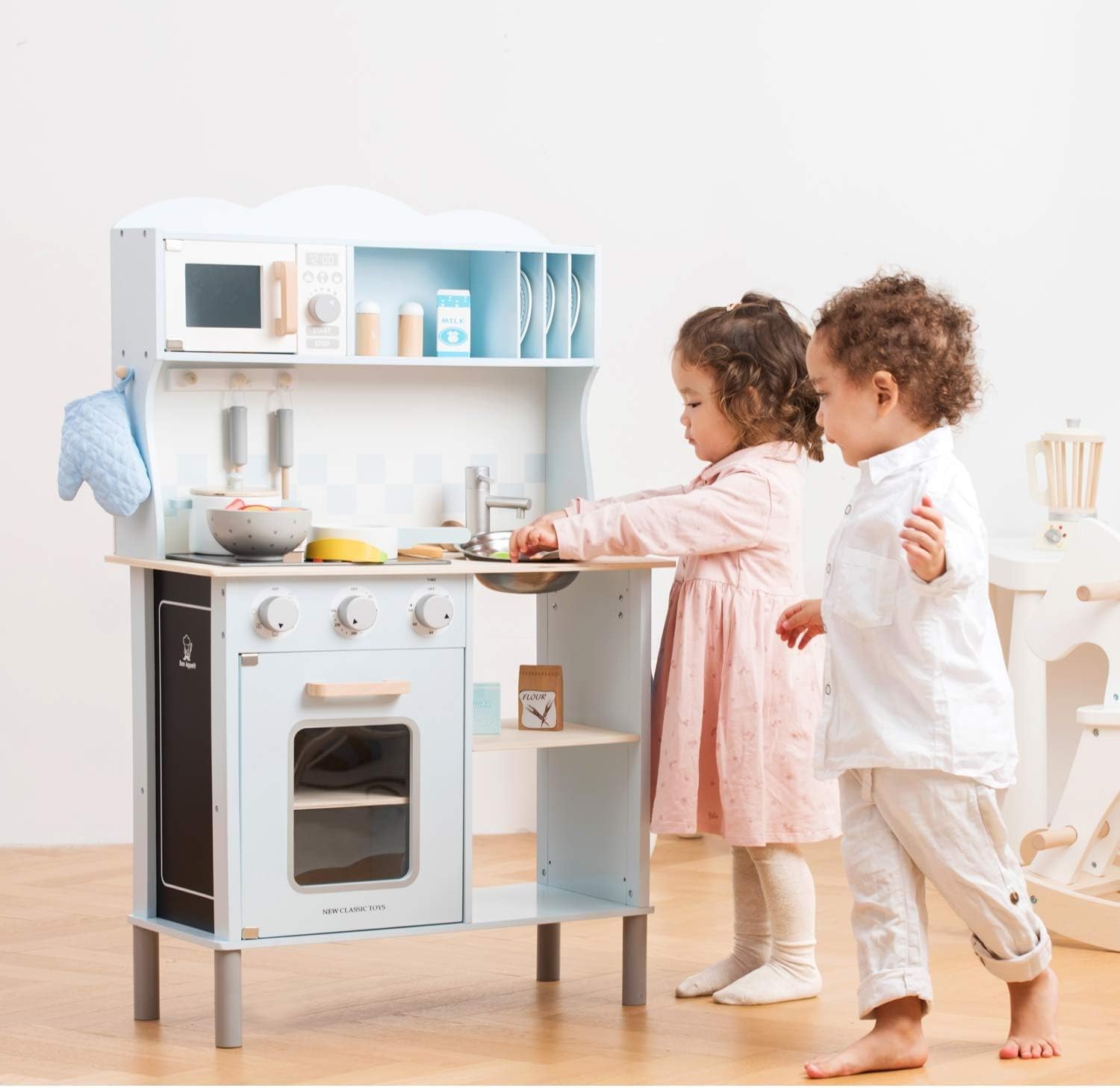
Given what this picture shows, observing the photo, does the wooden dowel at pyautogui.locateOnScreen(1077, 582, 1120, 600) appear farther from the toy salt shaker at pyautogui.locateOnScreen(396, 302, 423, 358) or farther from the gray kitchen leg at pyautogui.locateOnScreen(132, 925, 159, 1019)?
the gray kitchen leg at pyautogui.locateOnScreen(132, 925, 159, 1019)

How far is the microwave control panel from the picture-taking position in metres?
2.75

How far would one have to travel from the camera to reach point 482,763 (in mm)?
4332

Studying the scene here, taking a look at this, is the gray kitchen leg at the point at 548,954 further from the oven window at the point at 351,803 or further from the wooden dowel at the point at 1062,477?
the wooden dowel at the point at 1062,477

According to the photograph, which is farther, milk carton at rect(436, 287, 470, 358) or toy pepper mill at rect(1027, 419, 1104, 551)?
toy pepper mill at rect(1027, 419, 1104, 551)

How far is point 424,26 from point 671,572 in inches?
56.4

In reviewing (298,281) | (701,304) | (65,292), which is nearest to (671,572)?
(701,304)

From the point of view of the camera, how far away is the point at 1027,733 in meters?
3.67

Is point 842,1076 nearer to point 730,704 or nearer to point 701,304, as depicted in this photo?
point 730,704

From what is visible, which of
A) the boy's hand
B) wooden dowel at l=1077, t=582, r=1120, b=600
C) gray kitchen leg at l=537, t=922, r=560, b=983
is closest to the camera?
the boy's hand

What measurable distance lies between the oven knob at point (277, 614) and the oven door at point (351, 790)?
0.04 meters

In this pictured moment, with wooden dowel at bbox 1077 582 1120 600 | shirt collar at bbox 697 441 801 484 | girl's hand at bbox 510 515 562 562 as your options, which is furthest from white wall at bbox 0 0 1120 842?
girl's hand at bbox 510 515 562 562

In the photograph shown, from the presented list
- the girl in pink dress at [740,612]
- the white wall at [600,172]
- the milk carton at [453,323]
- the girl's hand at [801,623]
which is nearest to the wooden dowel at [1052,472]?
the white wall at [600,172]

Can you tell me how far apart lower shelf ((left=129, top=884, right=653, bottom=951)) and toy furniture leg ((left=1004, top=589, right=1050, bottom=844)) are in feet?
3.78

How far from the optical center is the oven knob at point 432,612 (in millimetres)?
2592
